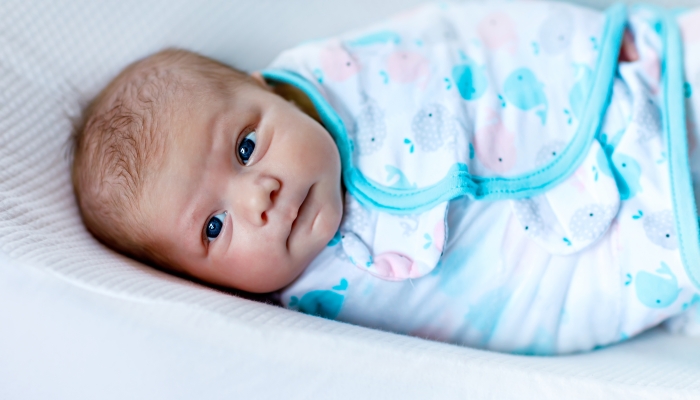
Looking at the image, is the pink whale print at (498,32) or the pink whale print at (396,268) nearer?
the pink whale print at (396,268)

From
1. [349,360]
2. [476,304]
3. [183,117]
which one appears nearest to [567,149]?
[476,304]

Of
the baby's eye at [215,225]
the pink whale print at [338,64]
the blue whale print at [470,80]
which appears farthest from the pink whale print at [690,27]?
the baby's eye at [215,225]

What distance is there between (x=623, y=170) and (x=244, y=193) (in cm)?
65

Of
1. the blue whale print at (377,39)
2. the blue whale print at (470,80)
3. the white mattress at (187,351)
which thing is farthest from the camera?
the blue whale print at (377,39)

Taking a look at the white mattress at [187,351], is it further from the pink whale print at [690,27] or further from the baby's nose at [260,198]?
the pink whale print at [690,27]

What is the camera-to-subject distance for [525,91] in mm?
1067

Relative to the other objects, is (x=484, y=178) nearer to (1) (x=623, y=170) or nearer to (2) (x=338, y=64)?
(1) (x=623, y=170)

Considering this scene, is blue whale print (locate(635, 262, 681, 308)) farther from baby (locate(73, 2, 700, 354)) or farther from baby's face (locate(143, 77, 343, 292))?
baby's face (locate(143, 77, 343, 292))

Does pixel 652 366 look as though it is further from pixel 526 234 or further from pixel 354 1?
pixel 354 1

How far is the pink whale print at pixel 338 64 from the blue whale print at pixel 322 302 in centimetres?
40

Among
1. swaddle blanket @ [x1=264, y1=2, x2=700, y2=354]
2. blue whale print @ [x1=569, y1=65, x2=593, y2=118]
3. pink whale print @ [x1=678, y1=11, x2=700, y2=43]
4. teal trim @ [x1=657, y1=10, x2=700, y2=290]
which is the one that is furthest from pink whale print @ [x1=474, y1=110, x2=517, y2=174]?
pink whale print @ [x1=678, y1=11, x2=700, y2=43]

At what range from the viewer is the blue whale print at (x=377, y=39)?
1.19 meters

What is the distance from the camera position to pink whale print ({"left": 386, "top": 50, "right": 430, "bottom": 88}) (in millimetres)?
1081

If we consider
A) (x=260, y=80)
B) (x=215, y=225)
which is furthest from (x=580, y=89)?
(x=215, y=225)
